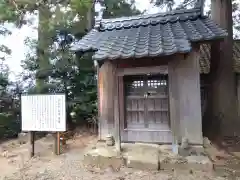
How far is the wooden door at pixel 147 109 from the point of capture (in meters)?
6.12

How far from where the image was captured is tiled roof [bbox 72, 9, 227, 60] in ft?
16.0

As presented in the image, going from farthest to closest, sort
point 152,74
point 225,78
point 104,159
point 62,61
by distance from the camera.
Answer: point 62,61, point 225,78, point 152,74, point 104,159

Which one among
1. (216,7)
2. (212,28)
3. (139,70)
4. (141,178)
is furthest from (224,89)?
(141,178)

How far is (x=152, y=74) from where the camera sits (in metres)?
6.14

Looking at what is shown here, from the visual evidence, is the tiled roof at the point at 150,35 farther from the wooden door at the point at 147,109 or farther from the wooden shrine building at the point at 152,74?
the wooden door at the point at 147,109

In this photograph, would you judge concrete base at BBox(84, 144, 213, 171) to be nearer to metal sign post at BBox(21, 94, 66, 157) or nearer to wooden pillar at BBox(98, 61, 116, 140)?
wooden pillar at BBox(98, 61, 116, 140)

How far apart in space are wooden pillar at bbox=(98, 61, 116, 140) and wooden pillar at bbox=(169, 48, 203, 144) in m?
1.67

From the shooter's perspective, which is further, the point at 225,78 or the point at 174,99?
the point at 225,78

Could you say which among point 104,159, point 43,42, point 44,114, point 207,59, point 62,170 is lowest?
point 62,170

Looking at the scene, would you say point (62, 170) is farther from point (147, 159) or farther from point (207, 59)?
point (207, 59)

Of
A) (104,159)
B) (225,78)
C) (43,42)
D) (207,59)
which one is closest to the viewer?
(104,159)

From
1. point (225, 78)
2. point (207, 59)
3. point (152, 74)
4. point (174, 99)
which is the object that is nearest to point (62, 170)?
point (174, 99)

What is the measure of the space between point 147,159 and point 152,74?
91.9 inches

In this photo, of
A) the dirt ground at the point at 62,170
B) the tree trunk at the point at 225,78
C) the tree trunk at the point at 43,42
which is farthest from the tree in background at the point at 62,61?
the tree trunk at the point at 225,78
